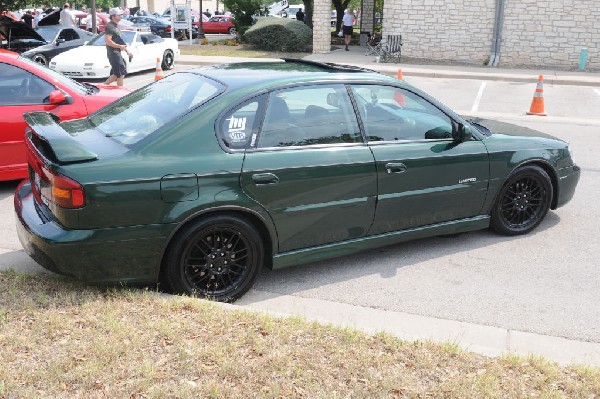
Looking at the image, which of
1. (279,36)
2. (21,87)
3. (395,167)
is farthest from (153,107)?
(279,36)

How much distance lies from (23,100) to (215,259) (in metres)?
3.69

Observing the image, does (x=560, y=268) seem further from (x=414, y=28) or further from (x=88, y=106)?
(x=414, y=28)

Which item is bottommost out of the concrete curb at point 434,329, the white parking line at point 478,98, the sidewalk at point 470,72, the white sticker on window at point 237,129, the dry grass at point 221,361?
the concrete curb at point 434,329

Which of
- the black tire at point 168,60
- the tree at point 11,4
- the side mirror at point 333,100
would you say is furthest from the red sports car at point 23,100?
the tree at point 11,4

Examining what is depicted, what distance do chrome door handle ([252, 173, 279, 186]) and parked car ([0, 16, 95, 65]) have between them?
543 inches

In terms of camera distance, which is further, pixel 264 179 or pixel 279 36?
pixel 279 36

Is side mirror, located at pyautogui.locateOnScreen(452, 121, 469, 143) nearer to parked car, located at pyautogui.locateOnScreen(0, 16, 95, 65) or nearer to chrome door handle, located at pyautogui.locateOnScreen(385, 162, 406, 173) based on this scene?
chrome door handle, located at pyautogui.locateOnScreen(385, 162, 406, 173)

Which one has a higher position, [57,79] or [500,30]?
[500,30]

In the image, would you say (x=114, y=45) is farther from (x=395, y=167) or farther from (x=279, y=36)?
(x=279, y=36)

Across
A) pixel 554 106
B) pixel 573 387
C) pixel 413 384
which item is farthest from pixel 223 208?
pixel 554 106

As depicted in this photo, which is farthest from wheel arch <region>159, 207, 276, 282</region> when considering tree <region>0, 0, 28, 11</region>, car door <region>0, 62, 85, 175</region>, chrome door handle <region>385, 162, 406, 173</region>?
tree <region>0, 0, 28, 11</region>

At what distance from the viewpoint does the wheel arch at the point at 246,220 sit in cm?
418

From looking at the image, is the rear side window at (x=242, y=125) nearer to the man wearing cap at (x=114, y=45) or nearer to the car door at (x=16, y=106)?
the car door at (x=16, y=106)

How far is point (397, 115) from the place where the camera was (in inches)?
204
